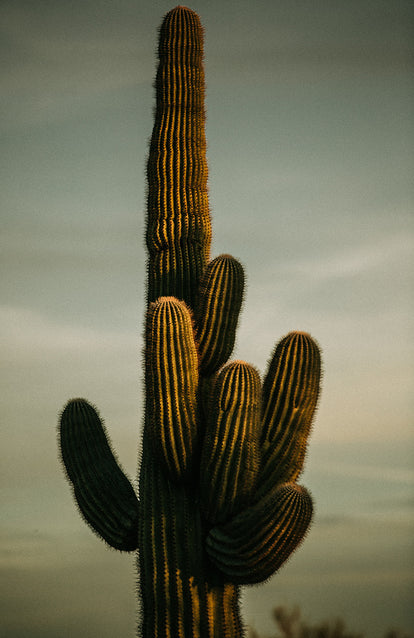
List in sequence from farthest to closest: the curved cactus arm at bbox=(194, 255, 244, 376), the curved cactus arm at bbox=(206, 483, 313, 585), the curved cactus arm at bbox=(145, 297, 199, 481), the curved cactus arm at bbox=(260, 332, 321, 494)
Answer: the curved cactus arm at bbox=(194, 255, 244, 376), the curved cactus arm at bbox=(260, 332, 321, 494), the curved cactus arm at bbox=(145, 297, 199, 481), the curved cactus arm at bbox=(206, 483, 313, 585)

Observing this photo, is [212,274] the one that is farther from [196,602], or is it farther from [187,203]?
[196,602]

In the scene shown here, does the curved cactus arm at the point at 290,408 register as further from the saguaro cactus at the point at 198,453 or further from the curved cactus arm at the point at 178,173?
the curved cactus arm at the point at 178,173

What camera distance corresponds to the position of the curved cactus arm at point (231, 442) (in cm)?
697

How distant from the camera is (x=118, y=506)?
7809 millimetres

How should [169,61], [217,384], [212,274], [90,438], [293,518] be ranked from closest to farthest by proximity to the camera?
[293,518], [217,384], [212,274], [90,438], [169,61]

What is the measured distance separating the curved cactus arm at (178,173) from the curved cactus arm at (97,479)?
4.45 feet

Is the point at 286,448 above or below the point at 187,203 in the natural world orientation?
below

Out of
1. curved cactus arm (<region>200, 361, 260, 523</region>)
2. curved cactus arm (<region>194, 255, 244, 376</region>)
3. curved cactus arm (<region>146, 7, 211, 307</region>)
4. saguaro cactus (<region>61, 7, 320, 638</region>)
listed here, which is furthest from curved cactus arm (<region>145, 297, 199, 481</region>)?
curved cactus arm (<region>146, 7, 211, 307</region>)

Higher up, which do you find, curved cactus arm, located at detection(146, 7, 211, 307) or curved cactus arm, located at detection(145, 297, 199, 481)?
curved cactus arm, located at detection(146, 7, 211, 307)

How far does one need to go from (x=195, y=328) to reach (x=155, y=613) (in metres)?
2.41

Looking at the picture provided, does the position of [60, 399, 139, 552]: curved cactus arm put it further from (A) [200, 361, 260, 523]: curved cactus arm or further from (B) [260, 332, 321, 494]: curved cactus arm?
(B) [260, 332, 321, 494]: curved cactus arm

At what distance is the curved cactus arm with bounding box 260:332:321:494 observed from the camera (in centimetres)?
741

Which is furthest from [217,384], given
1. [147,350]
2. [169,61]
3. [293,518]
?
[169,61]

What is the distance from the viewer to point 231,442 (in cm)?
698
